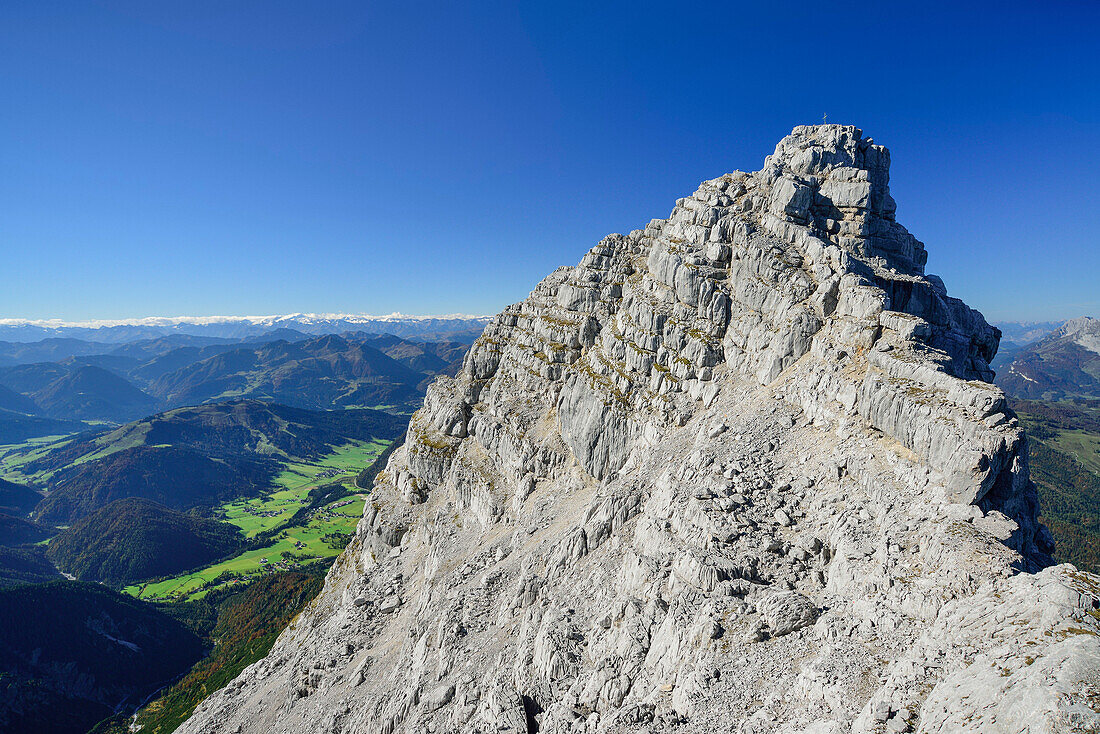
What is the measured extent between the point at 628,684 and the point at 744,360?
136 feet

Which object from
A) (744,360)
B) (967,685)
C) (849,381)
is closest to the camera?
(967,685)

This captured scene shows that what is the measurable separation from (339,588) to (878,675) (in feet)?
326

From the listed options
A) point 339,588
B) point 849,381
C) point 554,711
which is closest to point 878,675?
point 554,711

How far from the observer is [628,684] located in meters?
36.1

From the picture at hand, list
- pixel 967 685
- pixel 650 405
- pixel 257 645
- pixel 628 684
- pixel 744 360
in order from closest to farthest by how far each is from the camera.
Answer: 1. pixel 967 685
2. pixel 628 684
3. pixel 744 360
4. pixel 650 405
5. pixel 257 645

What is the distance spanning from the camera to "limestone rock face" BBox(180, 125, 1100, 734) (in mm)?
25578

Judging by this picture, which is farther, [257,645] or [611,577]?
[257,645]

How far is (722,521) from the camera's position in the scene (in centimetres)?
4047

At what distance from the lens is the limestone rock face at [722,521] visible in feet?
83.9

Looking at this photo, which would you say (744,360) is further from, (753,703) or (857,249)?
(753,703)

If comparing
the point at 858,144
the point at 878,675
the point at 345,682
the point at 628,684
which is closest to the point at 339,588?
the point at 345,682

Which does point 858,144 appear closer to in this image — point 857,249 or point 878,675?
point 857,249

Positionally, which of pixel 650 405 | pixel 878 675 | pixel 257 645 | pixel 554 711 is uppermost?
pixel 650 405

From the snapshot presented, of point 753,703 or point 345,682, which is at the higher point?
point 753,703
